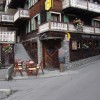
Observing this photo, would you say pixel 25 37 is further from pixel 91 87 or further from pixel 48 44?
pixel 91 87

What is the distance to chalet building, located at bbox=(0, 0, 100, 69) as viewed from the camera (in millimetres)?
24391

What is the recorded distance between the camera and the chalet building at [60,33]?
24.4 m

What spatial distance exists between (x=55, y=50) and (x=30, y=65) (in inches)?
205

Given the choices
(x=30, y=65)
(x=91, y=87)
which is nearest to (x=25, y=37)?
(x=30, y=65)

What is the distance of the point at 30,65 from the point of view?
21.0 m

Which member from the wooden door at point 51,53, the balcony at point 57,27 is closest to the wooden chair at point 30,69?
the balcony at point 57,27

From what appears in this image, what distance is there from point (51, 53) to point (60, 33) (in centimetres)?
260

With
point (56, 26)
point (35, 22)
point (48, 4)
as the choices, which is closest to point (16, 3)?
point (35, 22)

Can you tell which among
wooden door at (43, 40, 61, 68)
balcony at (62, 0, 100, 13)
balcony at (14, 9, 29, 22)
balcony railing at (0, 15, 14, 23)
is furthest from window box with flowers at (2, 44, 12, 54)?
balcony railing at (0, 15, 14, 23)

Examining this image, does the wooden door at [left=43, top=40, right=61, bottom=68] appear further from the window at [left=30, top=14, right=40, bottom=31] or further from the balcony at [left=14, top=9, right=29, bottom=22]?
the balcony at [left=14, top=9, right=29, bottom=22]

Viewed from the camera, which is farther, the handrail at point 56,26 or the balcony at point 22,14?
the balcony at point 22,14

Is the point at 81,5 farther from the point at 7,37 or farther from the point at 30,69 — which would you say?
the point at 30,69

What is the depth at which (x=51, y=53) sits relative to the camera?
26.0m

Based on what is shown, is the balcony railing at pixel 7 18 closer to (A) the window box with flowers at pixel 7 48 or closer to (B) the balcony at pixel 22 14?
(B) the balcony at pixel 22 14
